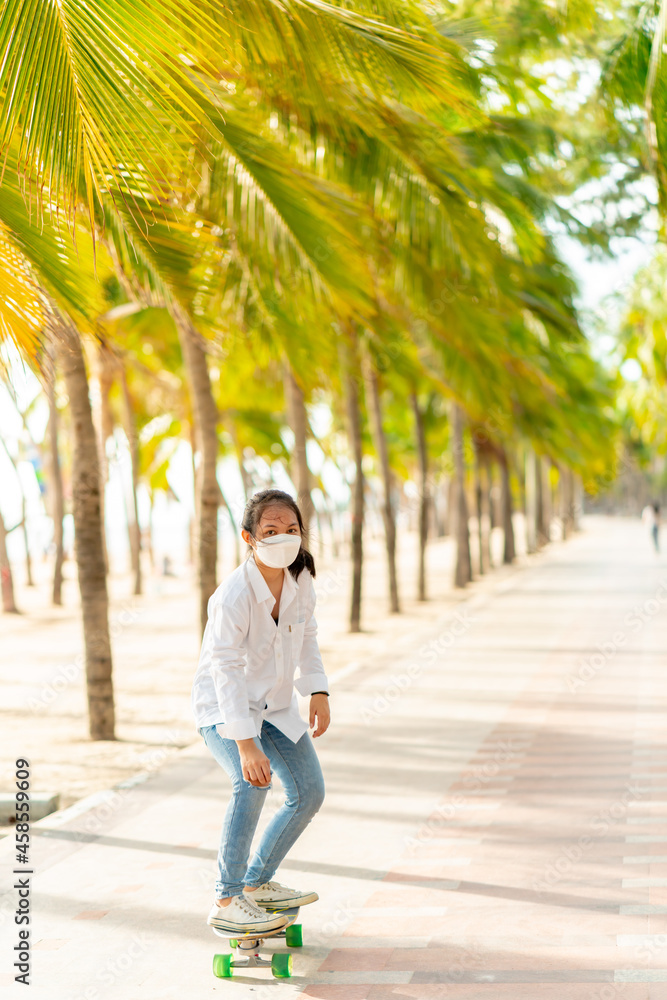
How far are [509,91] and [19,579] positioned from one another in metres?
29.4

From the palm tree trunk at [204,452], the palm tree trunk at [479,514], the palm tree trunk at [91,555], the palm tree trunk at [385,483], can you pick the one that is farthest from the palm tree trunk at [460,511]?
the palm tree trunk at [91,555]

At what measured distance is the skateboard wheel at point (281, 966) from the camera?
3893mm

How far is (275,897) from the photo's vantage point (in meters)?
→ 4.05

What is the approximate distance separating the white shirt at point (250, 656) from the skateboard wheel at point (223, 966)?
2.60ft

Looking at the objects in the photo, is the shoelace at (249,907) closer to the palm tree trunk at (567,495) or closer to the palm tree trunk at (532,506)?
the palm tree trunk at (532,506)

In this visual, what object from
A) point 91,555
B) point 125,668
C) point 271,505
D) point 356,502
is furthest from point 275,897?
point 356,502

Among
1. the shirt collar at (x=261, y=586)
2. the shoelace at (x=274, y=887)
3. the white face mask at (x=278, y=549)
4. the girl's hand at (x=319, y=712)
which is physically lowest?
the shoelace at (x=274, y=887)

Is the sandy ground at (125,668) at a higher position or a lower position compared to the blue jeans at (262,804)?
lower

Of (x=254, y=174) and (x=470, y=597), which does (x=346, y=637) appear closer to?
(x=470, y=597)

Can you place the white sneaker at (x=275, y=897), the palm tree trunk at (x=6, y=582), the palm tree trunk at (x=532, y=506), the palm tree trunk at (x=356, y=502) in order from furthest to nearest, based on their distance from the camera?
the palm tree trunk at (x=532, y=506) < the palm tree trunk at (x=6, y=582) < the palm tree trunk at (x=356, y=502) < the white sneaker at (x=275, y=897)

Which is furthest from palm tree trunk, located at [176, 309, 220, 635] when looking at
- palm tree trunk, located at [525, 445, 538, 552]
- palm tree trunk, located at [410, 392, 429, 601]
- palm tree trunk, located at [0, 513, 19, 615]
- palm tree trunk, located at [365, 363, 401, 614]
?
palm tree trunk, located at [525, 445, 538, 552]

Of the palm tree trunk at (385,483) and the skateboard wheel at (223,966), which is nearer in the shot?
the skateboard wheel at (223,966)

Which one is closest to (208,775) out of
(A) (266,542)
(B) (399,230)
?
(A) (266,542)

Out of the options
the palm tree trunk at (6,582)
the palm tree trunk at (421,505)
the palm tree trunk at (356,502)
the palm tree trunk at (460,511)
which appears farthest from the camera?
the palm tree trunk at (460,511)
